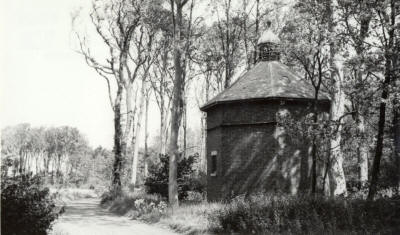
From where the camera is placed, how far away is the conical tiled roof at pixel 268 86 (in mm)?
20000

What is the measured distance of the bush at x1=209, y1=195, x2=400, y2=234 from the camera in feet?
40.4

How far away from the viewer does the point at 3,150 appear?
9.05m

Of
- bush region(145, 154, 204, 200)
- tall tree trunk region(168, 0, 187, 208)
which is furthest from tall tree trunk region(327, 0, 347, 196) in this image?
bush region(145, 154, 204, 200)

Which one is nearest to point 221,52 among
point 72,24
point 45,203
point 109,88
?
point 109,88

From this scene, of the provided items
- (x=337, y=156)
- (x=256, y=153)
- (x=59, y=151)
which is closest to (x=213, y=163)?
(x=256, y=153)

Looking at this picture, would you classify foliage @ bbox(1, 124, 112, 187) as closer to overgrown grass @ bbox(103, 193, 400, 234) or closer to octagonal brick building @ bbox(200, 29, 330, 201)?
octagonal brick building @ bbox(200, 29, 330, 201)

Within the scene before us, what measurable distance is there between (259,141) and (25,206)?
41.2ft

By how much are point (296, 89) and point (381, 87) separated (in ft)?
25.0

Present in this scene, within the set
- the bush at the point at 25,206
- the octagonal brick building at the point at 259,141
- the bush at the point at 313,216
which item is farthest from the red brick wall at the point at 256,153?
the bush at the point at 25,206

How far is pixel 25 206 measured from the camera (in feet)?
30.8

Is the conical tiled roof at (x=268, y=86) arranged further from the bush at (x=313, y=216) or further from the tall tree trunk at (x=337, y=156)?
the bush at (x=313, y=216)

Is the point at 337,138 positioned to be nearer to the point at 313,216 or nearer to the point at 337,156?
the point at 337,156

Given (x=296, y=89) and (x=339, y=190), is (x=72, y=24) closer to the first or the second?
(x=296, y=89)

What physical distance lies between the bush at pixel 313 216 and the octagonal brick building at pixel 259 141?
5486mm
